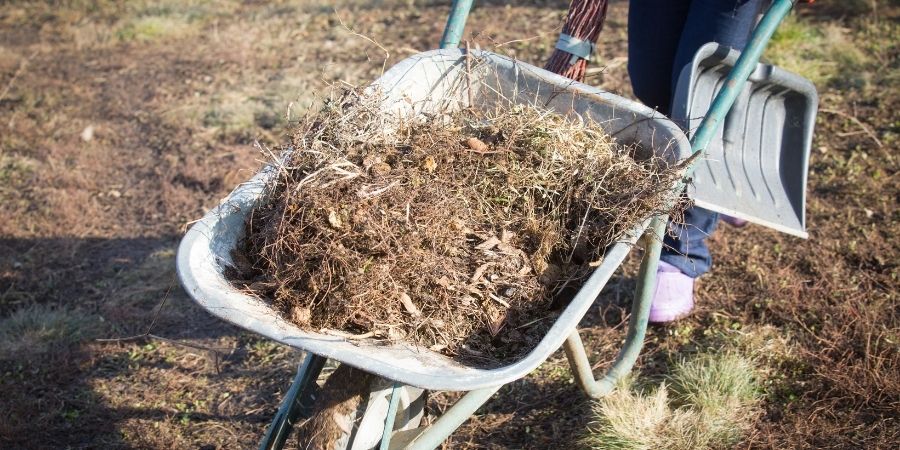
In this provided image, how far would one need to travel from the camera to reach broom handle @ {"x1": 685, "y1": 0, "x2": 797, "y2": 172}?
2.00 m

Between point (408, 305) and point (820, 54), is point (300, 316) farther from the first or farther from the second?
point (820, 54)

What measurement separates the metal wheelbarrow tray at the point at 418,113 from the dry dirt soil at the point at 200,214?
0.55ft

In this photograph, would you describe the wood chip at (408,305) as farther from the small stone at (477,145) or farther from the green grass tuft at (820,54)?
the green grass tuft at (820,54)

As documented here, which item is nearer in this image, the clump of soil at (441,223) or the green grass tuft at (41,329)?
the clump of soil at (441,223)

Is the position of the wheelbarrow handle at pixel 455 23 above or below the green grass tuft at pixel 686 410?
above

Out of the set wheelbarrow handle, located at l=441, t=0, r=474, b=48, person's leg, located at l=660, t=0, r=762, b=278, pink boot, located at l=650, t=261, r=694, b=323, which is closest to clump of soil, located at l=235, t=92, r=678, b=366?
wheelbarrow handle, located at l=441, t=0, r=474, b=48

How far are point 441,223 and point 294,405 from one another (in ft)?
1.69

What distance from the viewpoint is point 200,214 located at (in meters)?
3.69

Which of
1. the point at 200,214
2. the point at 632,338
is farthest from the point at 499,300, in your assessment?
the point at 200,214

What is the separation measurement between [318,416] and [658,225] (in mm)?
917

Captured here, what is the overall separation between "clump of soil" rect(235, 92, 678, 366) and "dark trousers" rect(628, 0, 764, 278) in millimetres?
559

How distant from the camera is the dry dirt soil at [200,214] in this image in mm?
2580

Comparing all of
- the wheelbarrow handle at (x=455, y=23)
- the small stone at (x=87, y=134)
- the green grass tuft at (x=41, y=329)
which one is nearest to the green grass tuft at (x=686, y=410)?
the wheelbarrow handle at (x=455, y=23)

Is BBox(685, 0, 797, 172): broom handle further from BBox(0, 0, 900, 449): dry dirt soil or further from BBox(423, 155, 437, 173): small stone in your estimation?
BBox(423, 155, 437, 173): small stone
